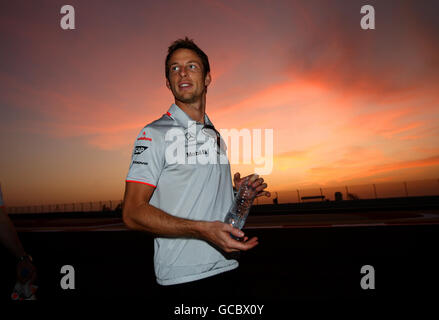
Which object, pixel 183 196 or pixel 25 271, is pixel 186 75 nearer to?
pixel 183 196

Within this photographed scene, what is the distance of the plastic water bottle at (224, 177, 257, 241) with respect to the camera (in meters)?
2.14

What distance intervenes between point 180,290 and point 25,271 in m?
1.24

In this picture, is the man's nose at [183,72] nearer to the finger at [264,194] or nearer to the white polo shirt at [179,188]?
the white polo shirt at [179,188]

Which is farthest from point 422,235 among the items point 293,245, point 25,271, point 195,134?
point 25,271

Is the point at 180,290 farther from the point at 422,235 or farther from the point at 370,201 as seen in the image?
the point at 370,201

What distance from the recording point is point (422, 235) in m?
10.1

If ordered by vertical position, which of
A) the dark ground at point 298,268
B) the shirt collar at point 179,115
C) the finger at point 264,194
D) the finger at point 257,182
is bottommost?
the dark ground at point 298,268

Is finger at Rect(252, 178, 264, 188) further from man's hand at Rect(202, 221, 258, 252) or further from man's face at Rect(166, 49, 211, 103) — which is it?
man's face at Rect(166, 49, 211, 103)

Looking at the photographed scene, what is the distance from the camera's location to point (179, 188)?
6.48 feet

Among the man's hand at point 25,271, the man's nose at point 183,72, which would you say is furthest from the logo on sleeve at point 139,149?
the man's hand at point 25,271

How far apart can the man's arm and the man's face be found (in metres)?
0.88

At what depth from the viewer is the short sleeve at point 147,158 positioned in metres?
1.83

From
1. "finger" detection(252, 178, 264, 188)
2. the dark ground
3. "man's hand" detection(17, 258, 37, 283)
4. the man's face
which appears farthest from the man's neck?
"man's hand" detection(17, 258, 37, 283)

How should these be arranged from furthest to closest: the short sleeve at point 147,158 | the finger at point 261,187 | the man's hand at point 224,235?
1. the finger at point 261,187
2. the short sleeve at point 147,158
3. the man's hand at point 224,235
